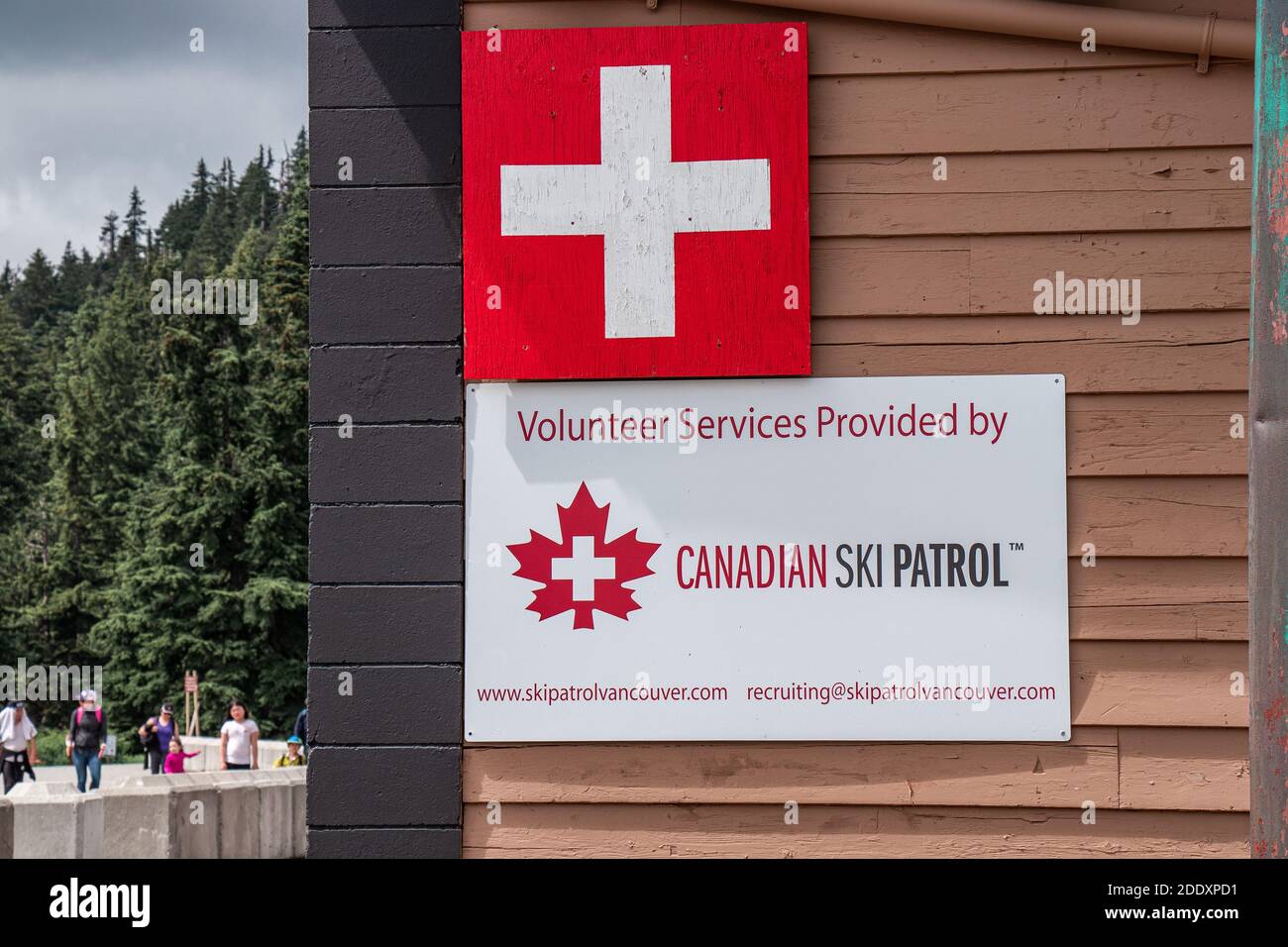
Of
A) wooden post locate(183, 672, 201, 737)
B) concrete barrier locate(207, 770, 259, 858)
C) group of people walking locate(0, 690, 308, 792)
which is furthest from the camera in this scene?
wooden post locate(183, 672, 201, 737)

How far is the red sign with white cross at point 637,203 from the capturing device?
3797 mm

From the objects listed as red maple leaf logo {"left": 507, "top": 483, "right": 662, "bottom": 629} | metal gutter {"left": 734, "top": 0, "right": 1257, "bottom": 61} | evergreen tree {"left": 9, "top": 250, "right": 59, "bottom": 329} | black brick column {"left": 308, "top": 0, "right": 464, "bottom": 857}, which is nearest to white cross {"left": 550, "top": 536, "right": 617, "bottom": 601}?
red maple leaf logo {"left": 507, "top": 483, "right": 662, "bottom": 629}

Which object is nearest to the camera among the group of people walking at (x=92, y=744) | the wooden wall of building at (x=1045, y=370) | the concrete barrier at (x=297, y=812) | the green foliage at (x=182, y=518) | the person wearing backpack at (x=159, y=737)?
the wooden wall of building at (x=1045, y=370)

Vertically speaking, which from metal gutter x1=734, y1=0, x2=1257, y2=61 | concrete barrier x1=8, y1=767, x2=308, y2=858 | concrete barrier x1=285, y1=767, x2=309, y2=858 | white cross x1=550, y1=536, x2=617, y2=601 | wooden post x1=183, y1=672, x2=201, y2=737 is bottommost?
wooden post x1=183, y1=672, x2=201, y2=737

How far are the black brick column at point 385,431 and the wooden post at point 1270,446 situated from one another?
2.23 m

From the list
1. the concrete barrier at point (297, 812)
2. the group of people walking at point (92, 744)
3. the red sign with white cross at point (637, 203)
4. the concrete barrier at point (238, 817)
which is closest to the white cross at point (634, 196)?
the red sign with white cross at point (637, 203)

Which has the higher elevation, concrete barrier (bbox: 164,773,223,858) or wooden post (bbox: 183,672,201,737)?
concrete barrier (bbox: 164,773,223,858)

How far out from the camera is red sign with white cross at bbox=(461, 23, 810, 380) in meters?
3.80

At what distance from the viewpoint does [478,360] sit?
382 cm

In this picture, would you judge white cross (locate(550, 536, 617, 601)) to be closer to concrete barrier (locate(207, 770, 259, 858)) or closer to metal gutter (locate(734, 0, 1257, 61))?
metal gutter (locate(734, 0, 1257, 61))

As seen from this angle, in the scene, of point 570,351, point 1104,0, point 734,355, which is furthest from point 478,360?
point 1104,0

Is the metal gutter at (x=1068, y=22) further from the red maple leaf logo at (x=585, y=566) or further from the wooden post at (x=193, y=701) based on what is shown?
the wooden post at (x=193, y=701)

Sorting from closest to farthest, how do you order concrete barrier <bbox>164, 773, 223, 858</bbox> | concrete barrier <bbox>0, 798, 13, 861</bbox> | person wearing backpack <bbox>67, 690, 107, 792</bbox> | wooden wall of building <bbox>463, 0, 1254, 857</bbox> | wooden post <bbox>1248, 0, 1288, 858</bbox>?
wooden post <bbox>1248, 0, 1288, 858</bbox>, wooden wall of building <bbox>463, 0, 1254, 857</bbox>, concrete barrier <bbox>0, 798, 13, 861</bbox>, concrete barrier <bbox>164, 773, 223, 858</bbox>, person wearing backpack <bbox>67, 690, 107, 792</bbox>

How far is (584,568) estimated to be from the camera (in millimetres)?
3807
